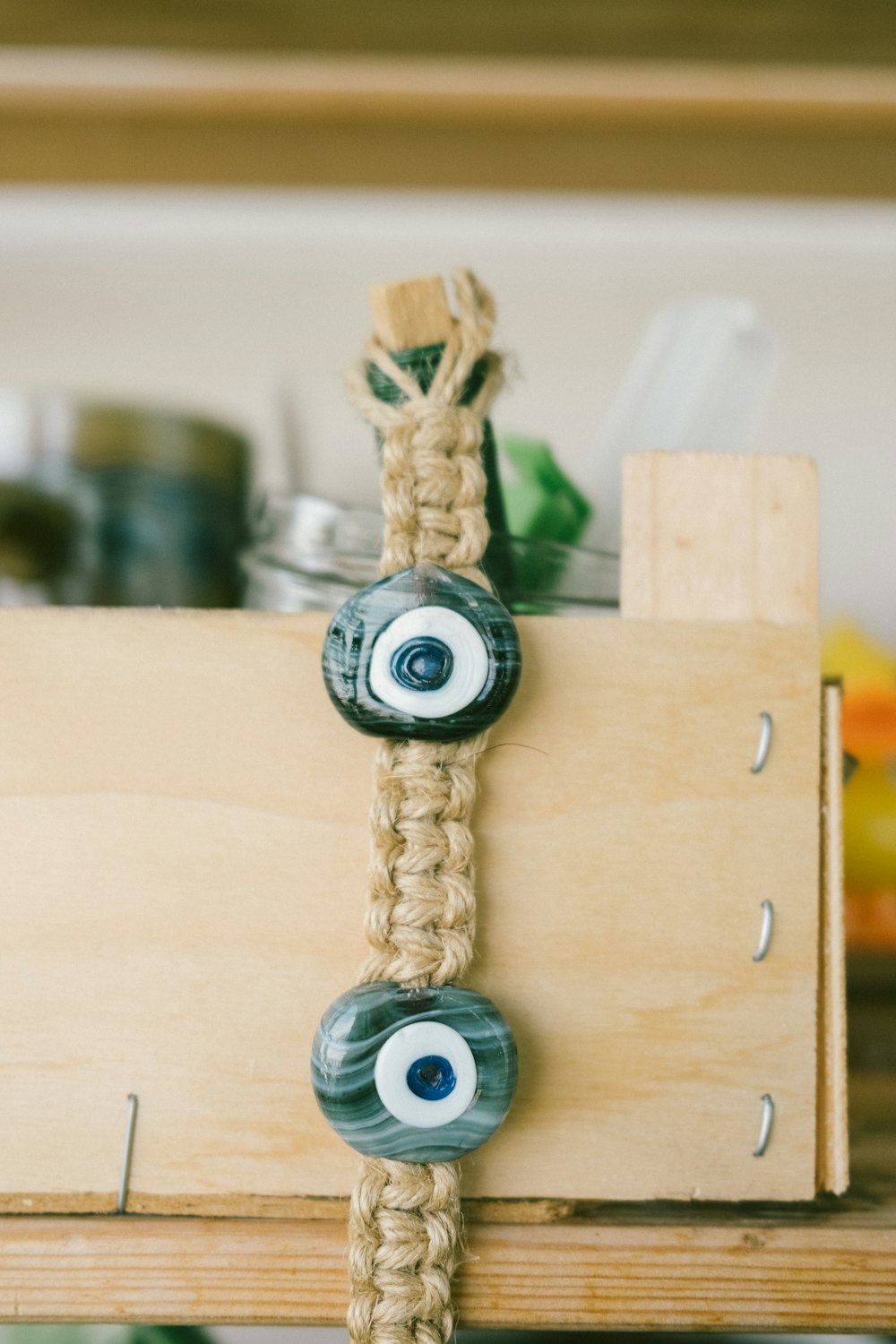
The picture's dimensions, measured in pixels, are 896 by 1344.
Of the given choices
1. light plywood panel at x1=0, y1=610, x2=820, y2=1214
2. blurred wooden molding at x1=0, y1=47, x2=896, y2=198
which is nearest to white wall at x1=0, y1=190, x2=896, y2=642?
blurred wooden molding at x1=0, y1=47, x2=896, y2=198

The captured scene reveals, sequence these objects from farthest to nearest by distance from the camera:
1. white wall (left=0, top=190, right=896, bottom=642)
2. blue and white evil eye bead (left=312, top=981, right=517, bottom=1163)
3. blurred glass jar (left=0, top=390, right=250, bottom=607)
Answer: white wall (left=0, top=190, right=896, bottom=642) → blurred glass jar (left=0, top=390, right=250, bottom=607) → blue and white evil eye bead (left=312, top=981, right=517, bottom=1163)

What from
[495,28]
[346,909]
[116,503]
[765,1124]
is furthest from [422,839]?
[495,28]

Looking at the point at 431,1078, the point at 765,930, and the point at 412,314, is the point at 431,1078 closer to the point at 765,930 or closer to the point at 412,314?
the point at 765,930

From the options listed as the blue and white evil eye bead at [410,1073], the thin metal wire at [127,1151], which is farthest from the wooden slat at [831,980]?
the thin metal wire at [127,1151]

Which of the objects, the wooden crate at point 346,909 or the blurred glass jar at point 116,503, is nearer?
the wooden crate at point 346,909

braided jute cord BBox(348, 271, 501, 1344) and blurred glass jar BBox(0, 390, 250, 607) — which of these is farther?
blurred glass jar BBox(0, 390, 250, 607)

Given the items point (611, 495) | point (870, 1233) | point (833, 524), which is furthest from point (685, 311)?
point (833, 524)

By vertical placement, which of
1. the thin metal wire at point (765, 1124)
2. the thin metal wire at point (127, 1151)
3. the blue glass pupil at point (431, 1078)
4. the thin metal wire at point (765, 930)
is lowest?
the thin metal wire at point (127, 1151)

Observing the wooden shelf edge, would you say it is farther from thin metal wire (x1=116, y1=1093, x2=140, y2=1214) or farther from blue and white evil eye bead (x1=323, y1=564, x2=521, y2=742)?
blue and white evil eye bead (x1=323, y1=564, x2=521, y2=742)

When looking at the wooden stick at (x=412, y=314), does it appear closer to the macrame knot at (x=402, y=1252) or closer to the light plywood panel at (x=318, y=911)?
the light plywood panel at (x=318, y=911)

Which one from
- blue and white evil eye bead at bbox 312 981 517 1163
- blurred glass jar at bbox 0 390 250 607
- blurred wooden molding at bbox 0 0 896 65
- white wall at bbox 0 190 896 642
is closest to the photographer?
blue and white evil eye bead at bbox 312 981 517 1163
